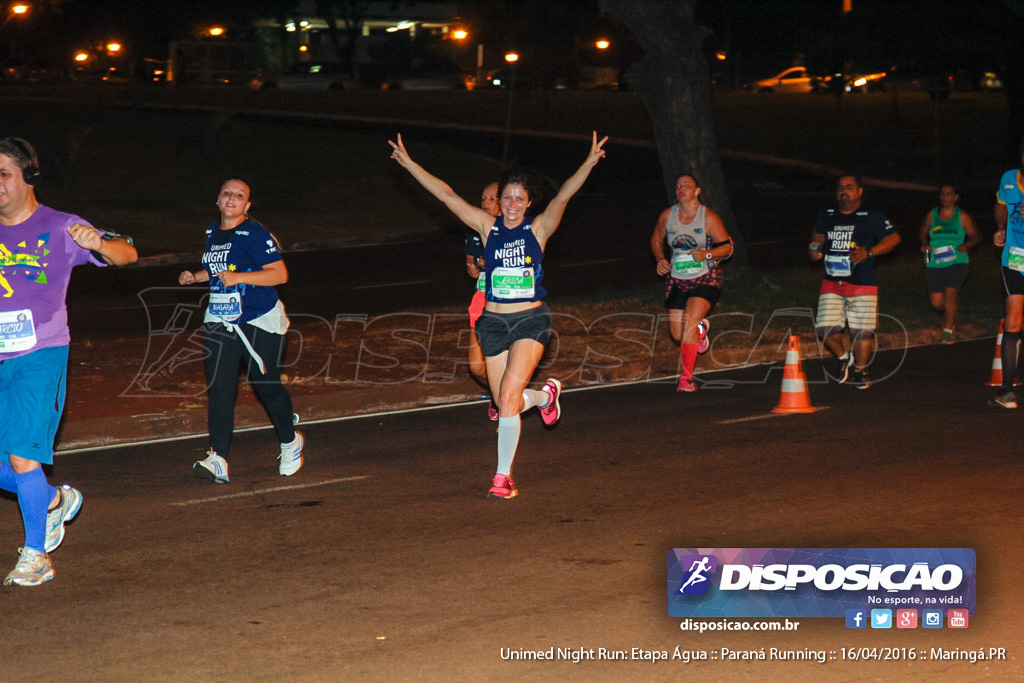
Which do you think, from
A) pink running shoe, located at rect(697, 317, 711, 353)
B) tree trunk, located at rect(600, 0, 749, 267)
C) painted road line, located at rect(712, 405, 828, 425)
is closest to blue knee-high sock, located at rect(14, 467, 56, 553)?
painted road line, located at rect(712, 405, 828, 425)

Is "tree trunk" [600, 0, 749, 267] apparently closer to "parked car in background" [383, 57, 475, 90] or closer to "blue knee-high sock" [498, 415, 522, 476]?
A: "blue knee-high sock" [498, 415, 522, 476]

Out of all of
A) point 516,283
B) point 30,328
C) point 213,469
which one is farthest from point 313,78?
point 30,328

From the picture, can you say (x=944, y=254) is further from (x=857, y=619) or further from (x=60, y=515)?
(x=60, y=515)

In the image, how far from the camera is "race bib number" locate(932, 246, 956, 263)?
1530 cm

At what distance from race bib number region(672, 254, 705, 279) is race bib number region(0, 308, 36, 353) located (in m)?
6.66

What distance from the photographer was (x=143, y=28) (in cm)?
6944

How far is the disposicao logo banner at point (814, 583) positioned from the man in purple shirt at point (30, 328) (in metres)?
3.04

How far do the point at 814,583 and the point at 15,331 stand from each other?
3858mm

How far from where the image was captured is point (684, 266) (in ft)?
39.0

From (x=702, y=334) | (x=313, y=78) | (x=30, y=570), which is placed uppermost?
(x=313, y=78)

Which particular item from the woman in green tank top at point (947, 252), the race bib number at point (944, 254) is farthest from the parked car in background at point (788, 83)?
the race bib number at point (944, 254)

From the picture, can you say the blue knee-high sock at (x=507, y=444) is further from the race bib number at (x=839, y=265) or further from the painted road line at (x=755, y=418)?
the race bib number at (x=839, y=265)

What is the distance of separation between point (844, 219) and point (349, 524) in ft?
21.0

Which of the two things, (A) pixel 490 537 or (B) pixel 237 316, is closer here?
(A) pixel 490 537
